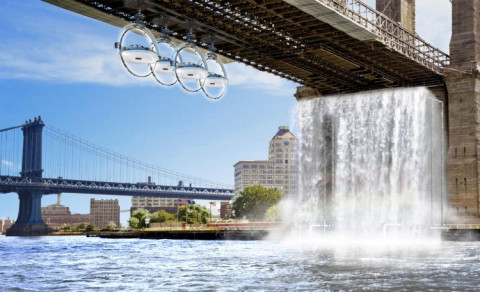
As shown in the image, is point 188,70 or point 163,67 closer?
point 163,67

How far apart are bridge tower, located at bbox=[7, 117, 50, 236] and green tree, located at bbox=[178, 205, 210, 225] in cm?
2754

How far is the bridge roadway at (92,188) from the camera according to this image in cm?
12606

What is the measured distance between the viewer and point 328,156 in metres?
66.3

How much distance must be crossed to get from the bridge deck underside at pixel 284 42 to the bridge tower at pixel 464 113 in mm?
2278

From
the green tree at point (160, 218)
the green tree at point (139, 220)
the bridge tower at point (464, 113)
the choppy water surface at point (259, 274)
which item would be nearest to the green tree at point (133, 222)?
the green tree at point (139, 220)

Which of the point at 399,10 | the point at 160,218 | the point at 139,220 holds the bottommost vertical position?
the point at 139,220

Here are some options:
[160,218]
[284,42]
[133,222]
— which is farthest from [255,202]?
[284,42]

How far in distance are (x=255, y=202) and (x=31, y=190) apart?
132 ft

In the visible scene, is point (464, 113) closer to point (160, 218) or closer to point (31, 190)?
point (160, 218)

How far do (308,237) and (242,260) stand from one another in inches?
1399

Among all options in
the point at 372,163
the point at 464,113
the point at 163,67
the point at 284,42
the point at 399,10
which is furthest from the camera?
the point at 372,163

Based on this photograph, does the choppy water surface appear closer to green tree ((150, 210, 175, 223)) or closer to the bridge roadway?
green tree ((150, 210, 175, 223))

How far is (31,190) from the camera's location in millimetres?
129375

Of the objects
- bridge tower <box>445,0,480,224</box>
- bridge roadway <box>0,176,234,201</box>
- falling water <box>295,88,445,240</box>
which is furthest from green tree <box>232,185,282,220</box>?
bridge tower <box>445,0,480,224</box>
